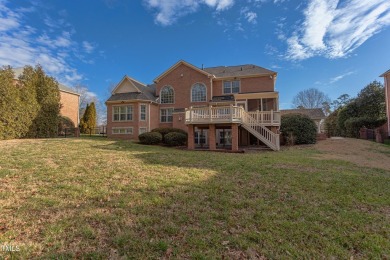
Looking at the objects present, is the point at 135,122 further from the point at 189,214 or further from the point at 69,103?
the point at 189,214

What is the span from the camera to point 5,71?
14.5 meters

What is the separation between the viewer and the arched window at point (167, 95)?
22422 mm

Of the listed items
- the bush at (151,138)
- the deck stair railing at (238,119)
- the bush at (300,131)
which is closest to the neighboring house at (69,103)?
the bush at (151,138)

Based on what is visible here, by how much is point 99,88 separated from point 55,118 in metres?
34.4

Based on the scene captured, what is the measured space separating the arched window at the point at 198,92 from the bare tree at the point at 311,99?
40.3 metres

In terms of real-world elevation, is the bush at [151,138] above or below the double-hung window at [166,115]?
below

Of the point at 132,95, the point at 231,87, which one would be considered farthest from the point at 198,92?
the point at 132,95

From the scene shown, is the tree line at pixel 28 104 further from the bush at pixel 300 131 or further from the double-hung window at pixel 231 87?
the bush at pixel 300 131

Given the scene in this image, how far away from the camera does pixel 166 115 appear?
22594 mm

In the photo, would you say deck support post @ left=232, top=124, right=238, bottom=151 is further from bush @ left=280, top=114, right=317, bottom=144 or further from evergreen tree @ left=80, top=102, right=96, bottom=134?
evergreen tree @ left=80, top=102, right=96, bottom=134

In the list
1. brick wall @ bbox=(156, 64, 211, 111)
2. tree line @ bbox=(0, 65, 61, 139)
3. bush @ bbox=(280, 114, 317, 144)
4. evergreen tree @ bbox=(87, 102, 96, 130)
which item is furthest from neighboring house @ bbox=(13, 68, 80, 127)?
bush @ bbox=(280, 114, 317, 144)

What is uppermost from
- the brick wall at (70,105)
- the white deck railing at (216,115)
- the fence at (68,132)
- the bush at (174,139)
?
the brick wall at (70,105)

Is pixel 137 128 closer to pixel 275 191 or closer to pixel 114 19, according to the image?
pixel 114 19

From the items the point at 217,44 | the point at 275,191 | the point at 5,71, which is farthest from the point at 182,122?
the point at 275,191
